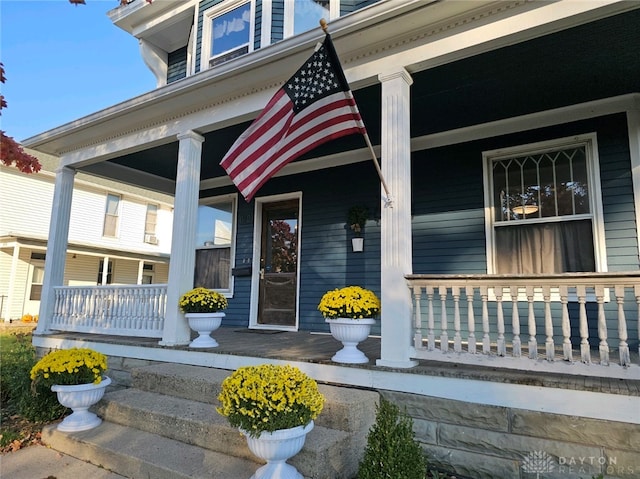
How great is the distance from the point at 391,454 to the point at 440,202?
3.40 m

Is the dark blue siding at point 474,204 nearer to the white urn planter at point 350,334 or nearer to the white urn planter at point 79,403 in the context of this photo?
the white urn planter at point 350,334

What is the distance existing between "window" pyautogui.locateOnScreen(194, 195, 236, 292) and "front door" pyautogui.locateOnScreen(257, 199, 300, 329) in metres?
0.63

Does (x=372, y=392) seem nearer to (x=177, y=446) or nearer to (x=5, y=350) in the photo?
(x=177, y=446)

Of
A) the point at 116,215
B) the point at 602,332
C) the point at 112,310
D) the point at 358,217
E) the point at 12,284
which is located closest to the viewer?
the point at 602,332

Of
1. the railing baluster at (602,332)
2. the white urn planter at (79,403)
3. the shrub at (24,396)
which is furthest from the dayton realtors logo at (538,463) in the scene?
the shrub at (24,396)

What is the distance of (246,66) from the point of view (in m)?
3.79

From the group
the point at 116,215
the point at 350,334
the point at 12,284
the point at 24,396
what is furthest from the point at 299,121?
the point at 116,215

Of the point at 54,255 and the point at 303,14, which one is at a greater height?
the point at 303,14

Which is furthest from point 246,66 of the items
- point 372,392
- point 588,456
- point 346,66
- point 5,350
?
point 5,350

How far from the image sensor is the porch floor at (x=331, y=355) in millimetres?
2432

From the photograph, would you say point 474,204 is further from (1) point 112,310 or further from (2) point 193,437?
(1) point 112,310

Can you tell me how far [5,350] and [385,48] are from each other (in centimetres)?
721

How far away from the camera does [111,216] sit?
46.5ft

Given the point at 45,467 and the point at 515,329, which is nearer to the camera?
the point at 45,467
